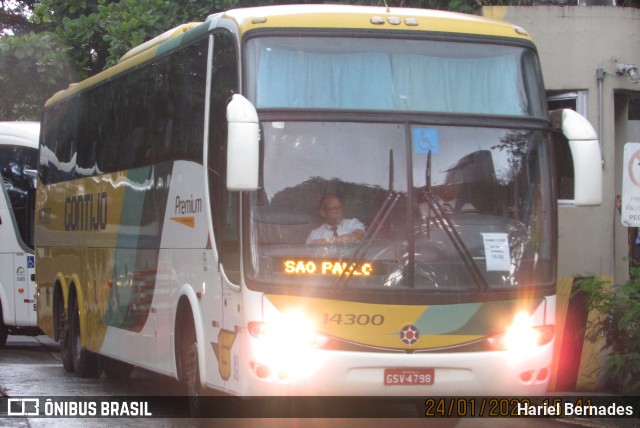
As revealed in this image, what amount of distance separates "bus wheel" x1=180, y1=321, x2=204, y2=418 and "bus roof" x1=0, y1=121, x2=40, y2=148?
9.29 metres

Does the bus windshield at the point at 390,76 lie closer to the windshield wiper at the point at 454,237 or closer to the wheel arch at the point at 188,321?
the windshield wiper at the point at 454,237

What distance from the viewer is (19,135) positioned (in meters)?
18.8

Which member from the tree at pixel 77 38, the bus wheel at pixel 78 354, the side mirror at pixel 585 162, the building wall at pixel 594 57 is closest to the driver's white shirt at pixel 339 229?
the side mirror at pixel 585 162

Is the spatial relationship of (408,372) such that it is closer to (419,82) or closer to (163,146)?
(419,82)

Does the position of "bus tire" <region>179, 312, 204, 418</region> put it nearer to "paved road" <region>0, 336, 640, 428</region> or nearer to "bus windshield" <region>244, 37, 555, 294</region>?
"paved road" <region>0, 336, 640, 428</region>

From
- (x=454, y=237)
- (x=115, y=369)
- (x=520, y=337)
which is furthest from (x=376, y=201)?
(x=115, y=369)

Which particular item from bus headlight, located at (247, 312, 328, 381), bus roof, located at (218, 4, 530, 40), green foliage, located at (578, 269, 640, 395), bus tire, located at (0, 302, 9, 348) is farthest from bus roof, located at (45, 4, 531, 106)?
bus tire, located at (0, 302, 9, 348)

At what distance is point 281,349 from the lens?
27.5 feet

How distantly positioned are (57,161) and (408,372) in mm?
8566

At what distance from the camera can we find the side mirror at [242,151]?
8.07 metres

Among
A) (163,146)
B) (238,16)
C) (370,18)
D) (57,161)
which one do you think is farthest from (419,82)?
(57,161)

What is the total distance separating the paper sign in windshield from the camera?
8.70 metres

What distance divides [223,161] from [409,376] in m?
2.19

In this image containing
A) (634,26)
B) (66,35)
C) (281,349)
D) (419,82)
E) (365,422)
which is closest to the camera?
(281,349)
